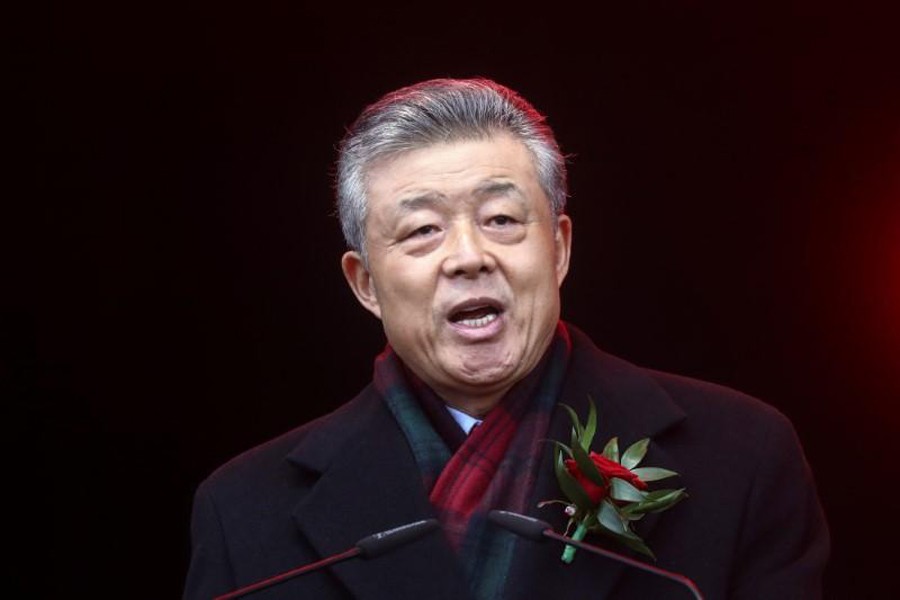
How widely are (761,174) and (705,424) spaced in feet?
3.99

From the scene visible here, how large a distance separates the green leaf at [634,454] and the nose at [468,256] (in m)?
0.37

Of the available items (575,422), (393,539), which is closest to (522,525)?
(393,539)

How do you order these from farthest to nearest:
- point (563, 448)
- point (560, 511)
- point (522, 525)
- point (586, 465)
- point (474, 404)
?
1. point (474, 404)
2. point (560, 511)
3. point (563, 448)
4. point (586, 465)
5. point (522, 525)

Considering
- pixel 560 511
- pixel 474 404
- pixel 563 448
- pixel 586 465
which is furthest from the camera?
pixel 474 404

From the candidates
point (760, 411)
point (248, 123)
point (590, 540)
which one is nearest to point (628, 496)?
point (590, 540)

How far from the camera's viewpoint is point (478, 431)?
3420 millimetres

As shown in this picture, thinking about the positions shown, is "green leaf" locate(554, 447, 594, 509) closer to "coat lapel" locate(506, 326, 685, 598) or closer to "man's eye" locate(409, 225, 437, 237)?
"coat lapel" locate(506, 326, 685, 598)

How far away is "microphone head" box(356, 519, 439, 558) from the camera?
287 cm

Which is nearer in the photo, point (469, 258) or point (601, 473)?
point (601, 473)

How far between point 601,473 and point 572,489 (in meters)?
0.05

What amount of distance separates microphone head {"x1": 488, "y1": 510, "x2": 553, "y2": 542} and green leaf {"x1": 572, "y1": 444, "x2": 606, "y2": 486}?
0.26m

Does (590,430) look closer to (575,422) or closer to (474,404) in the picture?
(575,422)

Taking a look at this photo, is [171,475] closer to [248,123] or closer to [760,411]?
[248,123]

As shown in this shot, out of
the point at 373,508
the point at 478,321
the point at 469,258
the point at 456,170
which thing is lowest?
the point at 373,508
